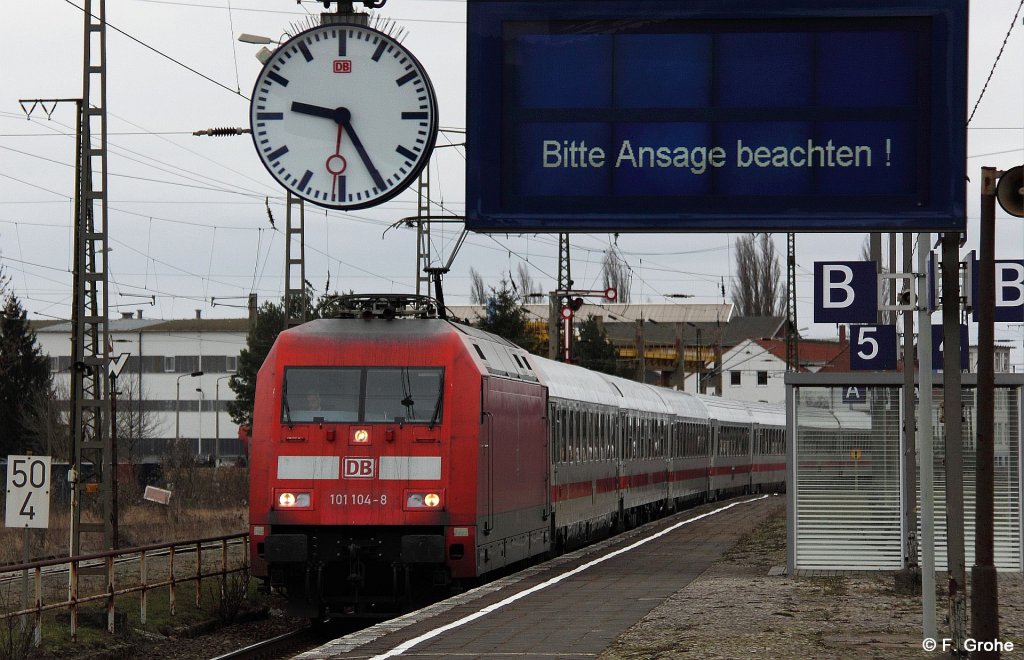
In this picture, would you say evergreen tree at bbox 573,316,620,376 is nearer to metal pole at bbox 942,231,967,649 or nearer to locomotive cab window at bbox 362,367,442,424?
locomotive cab window at bbox 362,367,442,424

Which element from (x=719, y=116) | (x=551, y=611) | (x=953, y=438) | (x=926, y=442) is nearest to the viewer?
(x=719, y=116)

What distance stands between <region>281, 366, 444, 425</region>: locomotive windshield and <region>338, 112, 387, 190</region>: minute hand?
9.07 metres

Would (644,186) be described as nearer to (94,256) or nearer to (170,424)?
(94,256)

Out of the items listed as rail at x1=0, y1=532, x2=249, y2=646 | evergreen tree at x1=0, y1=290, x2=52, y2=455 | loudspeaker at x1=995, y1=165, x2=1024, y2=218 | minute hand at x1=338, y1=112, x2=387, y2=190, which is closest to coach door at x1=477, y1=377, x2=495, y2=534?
rail at x1=0, y1=532, x2=249, y2=646

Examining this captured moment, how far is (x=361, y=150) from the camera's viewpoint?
895 cm

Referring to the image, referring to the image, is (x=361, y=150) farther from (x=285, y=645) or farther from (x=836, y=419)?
(x=836, y=419)

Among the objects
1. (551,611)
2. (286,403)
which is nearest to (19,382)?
(286,403)

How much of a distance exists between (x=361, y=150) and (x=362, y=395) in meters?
9.21

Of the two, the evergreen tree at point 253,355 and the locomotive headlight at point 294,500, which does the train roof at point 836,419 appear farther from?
the evergreen tree at point 253,355

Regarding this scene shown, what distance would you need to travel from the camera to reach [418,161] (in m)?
8.94

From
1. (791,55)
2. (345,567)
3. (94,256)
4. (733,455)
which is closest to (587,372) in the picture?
(94,256)

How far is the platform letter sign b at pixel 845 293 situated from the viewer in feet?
69.0

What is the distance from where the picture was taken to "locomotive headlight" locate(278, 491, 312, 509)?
57.7ft

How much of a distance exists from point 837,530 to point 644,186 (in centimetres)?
1195
